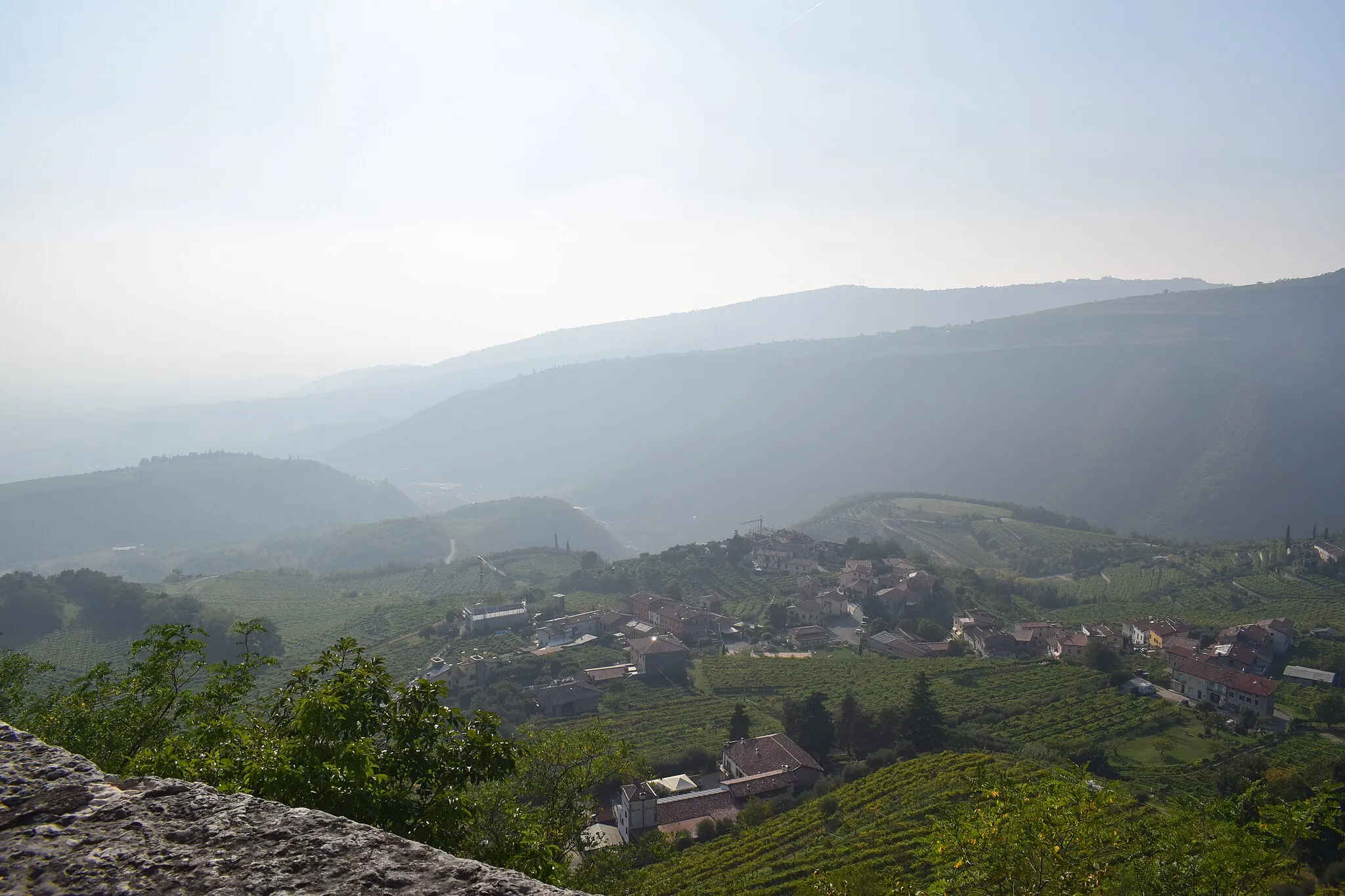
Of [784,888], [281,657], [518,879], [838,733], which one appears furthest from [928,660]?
[518,879]

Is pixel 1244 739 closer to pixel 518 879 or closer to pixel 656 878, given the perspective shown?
pixel 656 878

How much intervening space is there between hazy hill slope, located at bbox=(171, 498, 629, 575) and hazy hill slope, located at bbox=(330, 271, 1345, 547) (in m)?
21.2

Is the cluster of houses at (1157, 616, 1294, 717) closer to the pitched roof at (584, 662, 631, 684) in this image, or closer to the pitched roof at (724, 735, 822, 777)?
the pitched roof at (724, 735, 822, 777)

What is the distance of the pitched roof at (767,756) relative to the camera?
25859mm

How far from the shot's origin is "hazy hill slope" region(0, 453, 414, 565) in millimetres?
113750

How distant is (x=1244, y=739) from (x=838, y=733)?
15.4 meters

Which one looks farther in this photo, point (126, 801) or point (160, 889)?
point (126, 801)

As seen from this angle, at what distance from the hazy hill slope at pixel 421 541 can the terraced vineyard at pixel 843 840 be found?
67.5 metres

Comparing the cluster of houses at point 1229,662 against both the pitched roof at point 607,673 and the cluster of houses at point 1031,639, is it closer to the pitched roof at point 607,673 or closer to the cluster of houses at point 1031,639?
the cluster of houses at point 1031,639

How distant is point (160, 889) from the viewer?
8.20 feet

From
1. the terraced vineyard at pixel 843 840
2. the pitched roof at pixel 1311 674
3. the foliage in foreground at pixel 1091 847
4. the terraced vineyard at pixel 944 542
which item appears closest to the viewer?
the foliage in foreground at pixel 1091 847

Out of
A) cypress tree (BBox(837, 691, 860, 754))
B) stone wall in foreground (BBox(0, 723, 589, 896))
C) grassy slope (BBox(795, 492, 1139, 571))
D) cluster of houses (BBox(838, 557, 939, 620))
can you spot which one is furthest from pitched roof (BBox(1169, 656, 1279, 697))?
stone wall in foreground (BBox(0, 723, 589, 896))

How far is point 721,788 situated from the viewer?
985 inches

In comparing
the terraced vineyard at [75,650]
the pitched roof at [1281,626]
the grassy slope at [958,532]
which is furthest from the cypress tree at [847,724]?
the grassy slope at [958,532]
